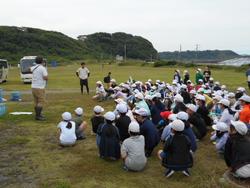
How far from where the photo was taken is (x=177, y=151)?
654cm

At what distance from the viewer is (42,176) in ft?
22.4

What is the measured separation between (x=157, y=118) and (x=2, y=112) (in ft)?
20.0

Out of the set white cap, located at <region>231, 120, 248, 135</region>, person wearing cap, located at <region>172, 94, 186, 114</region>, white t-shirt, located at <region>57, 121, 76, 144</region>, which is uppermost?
white cap, located at <region>231, 120, 248, 135</region>

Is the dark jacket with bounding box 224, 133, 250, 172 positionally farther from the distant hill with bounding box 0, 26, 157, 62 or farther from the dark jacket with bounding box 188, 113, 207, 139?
the distant hill with bounding box 0, 26, 157, 62

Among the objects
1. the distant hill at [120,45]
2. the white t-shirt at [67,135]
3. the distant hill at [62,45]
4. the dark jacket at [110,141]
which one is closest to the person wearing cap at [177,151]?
the dark jacket at [110,141]

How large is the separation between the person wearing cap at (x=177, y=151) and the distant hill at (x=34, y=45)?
7251 centimetres

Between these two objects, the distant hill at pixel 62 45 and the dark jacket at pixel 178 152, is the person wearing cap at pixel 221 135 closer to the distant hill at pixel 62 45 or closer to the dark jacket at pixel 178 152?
the dark jacket at pixel 178 152

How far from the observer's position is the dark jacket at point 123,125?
8.30 meters

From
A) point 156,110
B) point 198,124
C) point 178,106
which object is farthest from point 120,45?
point 198,124

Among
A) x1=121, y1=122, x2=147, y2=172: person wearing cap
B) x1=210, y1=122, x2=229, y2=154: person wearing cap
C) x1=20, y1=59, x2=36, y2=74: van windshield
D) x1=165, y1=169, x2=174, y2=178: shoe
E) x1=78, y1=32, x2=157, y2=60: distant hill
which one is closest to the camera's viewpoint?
x1=165, y1=169, x2=174, y2=178: shoe

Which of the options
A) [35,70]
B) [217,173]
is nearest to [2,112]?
[35,70]

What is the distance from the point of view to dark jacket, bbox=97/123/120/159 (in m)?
7.62

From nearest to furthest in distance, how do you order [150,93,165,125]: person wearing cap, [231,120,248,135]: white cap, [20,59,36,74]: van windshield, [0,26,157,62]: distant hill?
[231,120,248,135]: white cap, [150,93,165,125]: person wearing cap, [20,59,36,74]: van windshield, [0,26,157,62]: distant hill

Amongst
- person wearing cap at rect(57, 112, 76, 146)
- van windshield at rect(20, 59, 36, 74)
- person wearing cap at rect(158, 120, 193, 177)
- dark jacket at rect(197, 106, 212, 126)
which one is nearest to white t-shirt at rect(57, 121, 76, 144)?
person wearing cap at rect(57, 112, 76, 146)
